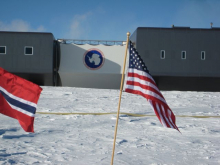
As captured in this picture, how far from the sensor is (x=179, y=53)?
22.8 meters

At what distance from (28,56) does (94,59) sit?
6.14 meters

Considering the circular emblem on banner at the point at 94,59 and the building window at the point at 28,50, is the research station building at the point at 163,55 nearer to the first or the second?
the building window at the point at 28,50

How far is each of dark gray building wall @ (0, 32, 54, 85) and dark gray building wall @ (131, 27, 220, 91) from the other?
8318 mm

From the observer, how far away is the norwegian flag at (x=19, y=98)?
402cm

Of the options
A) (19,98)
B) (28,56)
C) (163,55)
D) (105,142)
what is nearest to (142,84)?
(19,98)

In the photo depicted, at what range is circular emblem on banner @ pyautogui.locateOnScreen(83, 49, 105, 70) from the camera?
79.7ft

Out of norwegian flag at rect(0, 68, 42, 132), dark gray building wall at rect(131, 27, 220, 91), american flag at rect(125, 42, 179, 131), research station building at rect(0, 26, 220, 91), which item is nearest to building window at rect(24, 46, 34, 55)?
research station building at rect(0, 26, 220, 91)

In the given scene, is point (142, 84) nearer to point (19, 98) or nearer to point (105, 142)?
point (19, 98)

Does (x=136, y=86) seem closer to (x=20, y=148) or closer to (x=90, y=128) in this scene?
(x=20, y=148)

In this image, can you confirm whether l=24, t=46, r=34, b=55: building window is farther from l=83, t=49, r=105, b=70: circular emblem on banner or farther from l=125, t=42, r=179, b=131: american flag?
l=125, t=42, r=179, b=131: american flag

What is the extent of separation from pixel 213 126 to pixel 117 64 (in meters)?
16.5

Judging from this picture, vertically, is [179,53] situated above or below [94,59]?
above

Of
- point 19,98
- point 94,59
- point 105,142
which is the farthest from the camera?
point 94,59

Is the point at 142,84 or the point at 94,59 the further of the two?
the point at 94,59
